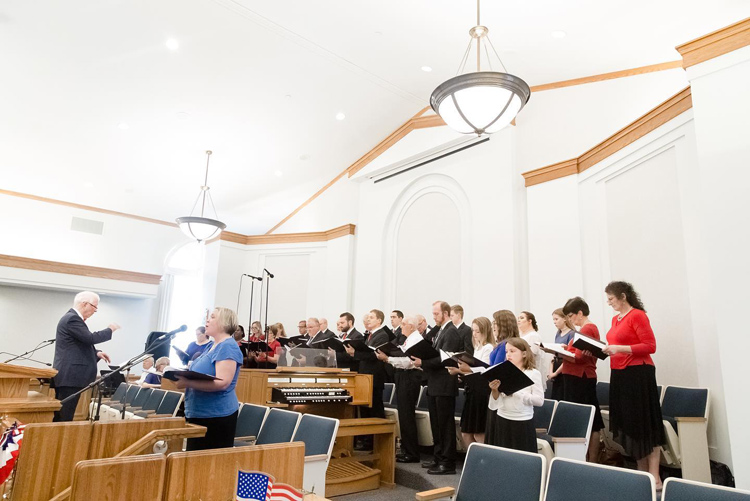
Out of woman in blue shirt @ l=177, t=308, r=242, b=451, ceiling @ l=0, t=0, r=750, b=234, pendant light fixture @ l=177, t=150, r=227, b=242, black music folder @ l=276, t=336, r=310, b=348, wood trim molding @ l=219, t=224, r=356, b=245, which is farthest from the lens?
wood trim molding @ l=219, t=224, r=356, b=245

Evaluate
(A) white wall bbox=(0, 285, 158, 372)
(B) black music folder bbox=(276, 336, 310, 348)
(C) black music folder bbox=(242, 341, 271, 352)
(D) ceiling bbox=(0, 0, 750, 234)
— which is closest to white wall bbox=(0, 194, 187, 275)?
(D) ceiling bbox=(0, 0, 750, 234)

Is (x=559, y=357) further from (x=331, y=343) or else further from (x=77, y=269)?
(x=77, y=269)

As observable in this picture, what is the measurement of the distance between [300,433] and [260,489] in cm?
160

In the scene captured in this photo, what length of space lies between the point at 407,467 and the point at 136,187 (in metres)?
7.50

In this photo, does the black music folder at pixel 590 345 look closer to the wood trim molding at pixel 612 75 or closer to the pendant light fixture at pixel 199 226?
the wood trim molding at pixel 612 75

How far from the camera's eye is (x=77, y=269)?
9.34 meters

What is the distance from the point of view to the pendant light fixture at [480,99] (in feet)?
13.3

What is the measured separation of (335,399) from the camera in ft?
13.9

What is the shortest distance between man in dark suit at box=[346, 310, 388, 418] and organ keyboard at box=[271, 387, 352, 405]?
16.5 inches

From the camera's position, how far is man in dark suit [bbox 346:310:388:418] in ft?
15.4

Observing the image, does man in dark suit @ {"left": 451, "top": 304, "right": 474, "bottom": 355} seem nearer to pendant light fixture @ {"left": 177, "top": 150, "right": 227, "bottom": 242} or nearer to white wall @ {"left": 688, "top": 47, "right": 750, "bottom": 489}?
white wall @ {"left": 688, "top": 47, "right": 750, "bottom": 489}

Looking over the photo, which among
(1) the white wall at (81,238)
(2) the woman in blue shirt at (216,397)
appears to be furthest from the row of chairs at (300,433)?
(1) the white wall at (81,238)

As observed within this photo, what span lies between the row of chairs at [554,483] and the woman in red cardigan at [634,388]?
1.47 metres

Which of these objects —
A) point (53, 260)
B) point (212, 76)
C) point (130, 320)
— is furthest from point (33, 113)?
point (130, 320)
